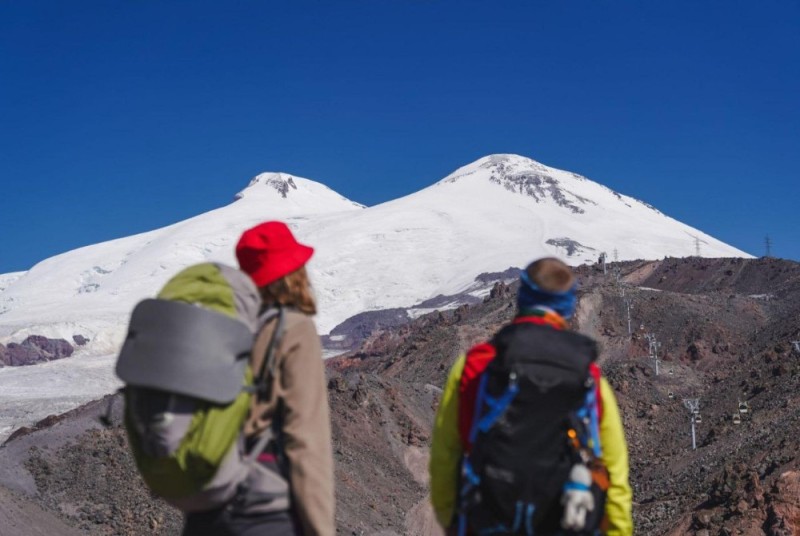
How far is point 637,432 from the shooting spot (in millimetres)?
30531

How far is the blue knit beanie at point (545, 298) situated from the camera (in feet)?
11.1

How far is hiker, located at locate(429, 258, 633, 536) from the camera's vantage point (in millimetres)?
3111

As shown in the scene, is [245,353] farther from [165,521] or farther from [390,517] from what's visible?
[390,517]

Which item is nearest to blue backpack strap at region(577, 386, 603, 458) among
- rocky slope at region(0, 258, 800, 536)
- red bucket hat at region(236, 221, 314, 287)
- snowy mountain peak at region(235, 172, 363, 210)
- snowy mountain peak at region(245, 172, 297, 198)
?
red bucket hat at region(236, 221, 314, 287)

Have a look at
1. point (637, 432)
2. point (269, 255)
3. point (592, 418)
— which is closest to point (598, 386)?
point (592, 418)

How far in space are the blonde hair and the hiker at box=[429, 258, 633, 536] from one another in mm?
665

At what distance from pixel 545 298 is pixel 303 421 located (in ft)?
3.40

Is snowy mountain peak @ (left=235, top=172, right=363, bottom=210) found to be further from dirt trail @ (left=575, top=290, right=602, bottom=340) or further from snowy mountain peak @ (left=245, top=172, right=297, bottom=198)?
dirt trail @ (left=575, top=290, right=602, bottom=340)

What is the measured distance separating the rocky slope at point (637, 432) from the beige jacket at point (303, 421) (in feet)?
37.9

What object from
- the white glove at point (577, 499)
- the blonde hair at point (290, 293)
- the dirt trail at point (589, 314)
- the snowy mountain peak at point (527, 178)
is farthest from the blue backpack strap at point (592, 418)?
the snowy mountain peak at point (527, 178)

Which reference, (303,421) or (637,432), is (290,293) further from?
(637,432)

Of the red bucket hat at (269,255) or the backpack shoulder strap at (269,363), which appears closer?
the backpack shoulder strap at (269,363)

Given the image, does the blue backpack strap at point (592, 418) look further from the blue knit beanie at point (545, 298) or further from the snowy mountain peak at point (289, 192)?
the snowy mountain peak at point (289, 192)

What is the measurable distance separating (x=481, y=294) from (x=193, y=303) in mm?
91107
